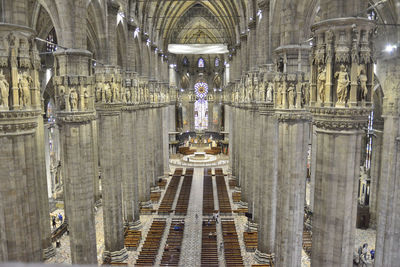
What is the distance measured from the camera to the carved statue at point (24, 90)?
33.9ft

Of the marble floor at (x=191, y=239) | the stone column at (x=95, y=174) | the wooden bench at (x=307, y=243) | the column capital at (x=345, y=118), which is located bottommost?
the marble floor at (x=191, y=239)

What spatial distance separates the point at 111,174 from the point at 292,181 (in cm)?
1156

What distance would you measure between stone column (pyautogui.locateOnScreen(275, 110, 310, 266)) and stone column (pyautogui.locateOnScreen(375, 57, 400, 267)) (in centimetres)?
514

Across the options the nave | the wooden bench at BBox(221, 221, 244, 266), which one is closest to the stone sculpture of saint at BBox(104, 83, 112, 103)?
the nave

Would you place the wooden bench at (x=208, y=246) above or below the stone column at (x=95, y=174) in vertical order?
below

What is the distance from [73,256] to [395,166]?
1647 centimetres

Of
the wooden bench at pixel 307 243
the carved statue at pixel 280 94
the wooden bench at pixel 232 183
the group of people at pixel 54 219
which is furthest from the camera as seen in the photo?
the wooden bench at pixel 232 183

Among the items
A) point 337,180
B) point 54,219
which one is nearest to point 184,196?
point 54,219

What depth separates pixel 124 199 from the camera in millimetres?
24281

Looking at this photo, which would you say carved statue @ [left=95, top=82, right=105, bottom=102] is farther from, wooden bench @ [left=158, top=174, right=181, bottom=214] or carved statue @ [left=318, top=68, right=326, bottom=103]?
wooden bench @ [left=158, top=174, right=181, bottom=214]

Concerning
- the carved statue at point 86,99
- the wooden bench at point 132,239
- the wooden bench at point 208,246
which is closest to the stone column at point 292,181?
the wooden bench at point 208,246

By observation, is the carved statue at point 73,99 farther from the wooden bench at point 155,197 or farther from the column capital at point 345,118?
the wooden bench at point 155,197

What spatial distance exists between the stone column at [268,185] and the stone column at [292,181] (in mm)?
3915

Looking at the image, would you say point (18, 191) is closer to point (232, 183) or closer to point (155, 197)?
point (155, 197)
